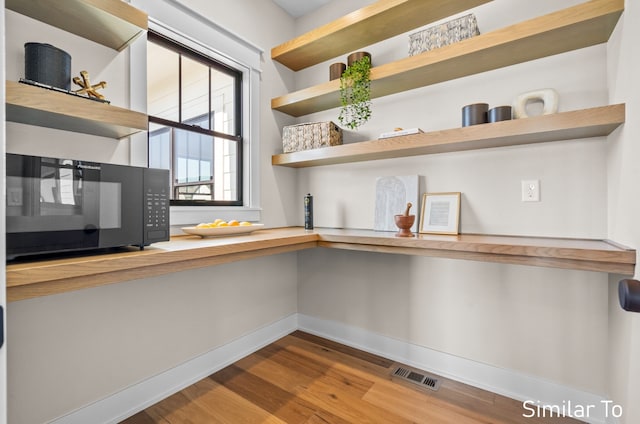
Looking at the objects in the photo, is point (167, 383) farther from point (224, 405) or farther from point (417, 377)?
point (417, 377)

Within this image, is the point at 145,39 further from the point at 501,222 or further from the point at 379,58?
the point at 501,222

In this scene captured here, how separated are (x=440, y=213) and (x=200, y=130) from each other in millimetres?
1623

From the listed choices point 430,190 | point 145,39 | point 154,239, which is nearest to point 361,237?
point 430,190

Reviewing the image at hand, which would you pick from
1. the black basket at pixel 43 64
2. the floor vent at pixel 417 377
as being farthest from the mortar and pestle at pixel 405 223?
the black basket at pixel 43 64

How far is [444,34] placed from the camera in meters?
1.75

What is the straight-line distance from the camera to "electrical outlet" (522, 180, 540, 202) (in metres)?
1.63

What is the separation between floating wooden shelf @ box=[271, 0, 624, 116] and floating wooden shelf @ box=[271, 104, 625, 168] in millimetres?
378

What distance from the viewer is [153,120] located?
178 cm

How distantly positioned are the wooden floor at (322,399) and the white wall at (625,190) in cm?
48

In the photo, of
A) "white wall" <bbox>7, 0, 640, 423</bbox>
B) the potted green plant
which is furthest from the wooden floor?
the potted green plant

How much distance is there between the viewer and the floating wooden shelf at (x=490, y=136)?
132cm

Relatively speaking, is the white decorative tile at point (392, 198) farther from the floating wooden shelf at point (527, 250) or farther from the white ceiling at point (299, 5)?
the white ceiling at point (299, 5)

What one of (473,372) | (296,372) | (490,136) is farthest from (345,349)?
(490,136)

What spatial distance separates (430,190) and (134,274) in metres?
1.66
